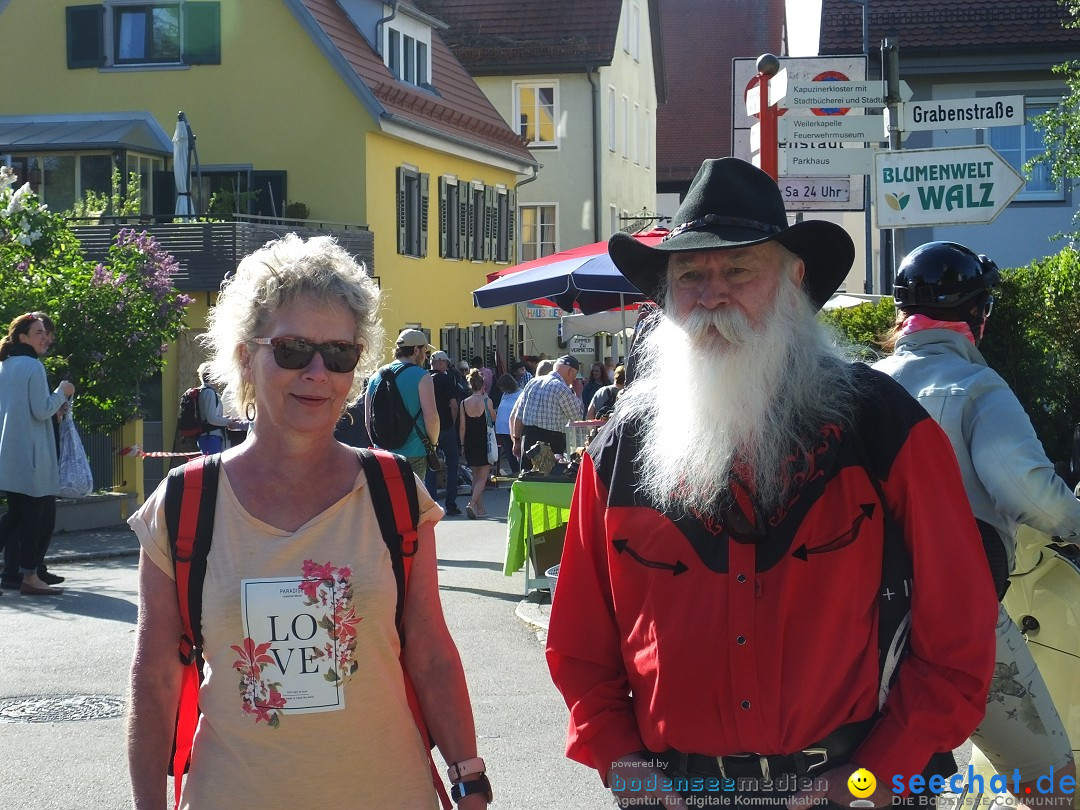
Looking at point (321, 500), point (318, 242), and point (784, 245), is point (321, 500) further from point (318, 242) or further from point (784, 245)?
point (784, 245)

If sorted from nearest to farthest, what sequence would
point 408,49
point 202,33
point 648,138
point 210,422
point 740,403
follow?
1. point 740,403
2. point 210,422
3. point 202,33
4. point 408,49
5. point 648,138

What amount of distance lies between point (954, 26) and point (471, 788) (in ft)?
72.6

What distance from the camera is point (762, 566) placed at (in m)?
2.86

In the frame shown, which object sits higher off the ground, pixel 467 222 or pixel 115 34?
pixel 115 34

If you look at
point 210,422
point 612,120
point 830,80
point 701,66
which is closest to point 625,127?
point 612,120

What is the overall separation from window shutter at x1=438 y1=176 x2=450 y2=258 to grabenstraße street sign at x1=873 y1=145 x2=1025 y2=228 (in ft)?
85.3

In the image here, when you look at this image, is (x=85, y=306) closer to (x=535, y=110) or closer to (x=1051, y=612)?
(x=1051, y=612)

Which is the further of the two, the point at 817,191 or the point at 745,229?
the point at 817,191

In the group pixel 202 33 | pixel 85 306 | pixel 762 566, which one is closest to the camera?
pixel 762 566

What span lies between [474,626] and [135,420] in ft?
29.1

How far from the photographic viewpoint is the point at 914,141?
22.4m

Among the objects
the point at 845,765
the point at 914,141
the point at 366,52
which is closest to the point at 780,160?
the point at 845,765

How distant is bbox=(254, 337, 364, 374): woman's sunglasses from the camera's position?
321 cm

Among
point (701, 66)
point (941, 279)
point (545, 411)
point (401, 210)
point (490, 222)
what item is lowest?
point (545, 411)
